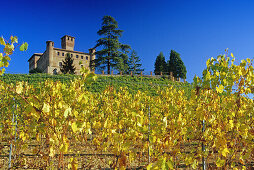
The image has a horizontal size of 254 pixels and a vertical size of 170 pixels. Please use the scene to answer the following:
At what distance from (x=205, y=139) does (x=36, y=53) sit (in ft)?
178

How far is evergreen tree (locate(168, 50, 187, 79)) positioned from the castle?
53.5 feet

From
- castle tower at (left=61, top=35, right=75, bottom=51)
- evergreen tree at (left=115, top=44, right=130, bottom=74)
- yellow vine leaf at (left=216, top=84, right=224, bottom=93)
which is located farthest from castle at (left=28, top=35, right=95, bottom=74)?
yellow vine leaf at (left=216, top=84, right=224, bottom=93)

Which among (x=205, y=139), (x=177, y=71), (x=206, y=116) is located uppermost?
(x=177, y=71)

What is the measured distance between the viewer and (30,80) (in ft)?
65.9

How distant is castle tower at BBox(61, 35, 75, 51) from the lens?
46.4 metres

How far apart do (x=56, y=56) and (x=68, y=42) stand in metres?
7.17

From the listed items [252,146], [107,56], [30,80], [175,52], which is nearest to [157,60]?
[175,52]

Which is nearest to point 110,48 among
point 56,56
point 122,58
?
point 122,58

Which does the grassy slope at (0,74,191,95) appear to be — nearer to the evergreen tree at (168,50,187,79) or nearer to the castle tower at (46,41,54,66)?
the evergreen tree at (168,50,187,79)

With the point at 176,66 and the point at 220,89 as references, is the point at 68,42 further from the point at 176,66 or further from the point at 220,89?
the point at 220,89

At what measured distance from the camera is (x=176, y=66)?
116ft

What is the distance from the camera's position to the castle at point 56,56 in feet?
132

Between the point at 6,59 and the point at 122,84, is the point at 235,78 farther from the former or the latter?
the point at 122,84

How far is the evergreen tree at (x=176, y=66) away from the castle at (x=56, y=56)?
16314mm
